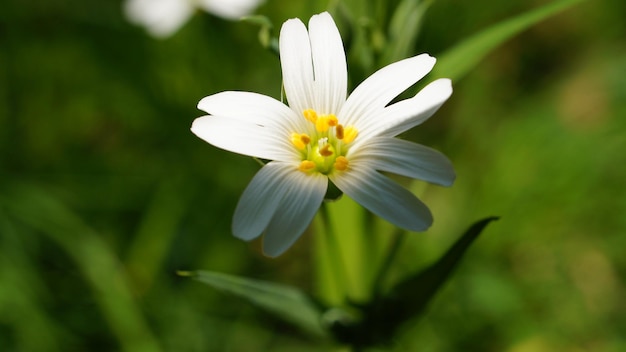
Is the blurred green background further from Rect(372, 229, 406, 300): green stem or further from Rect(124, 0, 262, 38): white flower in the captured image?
Rect(372, 229, 406, 300): green stem

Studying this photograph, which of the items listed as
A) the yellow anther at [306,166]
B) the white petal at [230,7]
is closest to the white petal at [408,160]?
the yellow anther at [306,166]

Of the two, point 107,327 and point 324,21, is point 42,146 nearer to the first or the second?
point 107,327

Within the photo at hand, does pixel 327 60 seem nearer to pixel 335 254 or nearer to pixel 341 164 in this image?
pixel 341 164

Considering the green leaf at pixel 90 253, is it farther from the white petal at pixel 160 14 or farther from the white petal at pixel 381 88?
the white petal at pixel 381 88

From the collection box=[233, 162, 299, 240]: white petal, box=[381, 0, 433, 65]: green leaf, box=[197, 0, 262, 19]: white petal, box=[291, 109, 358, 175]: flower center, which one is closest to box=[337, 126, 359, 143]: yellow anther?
box=[291, 109, 358, 175]: flower center

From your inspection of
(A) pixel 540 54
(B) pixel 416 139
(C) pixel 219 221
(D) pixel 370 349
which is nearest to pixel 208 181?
(C) pixel 219 221
